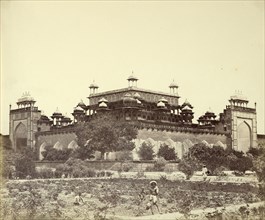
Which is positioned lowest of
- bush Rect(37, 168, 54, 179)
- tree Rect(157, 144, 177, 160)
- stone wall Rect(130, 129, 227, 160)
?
bush Rect(37, 168, 54, 179)

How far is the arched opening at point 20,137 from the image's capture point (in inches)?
369

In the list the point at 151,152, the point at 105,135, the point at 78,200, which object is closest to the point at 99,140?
the point at 105,135

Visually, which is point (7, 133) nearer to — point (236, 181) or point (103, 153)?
point (103, 153)

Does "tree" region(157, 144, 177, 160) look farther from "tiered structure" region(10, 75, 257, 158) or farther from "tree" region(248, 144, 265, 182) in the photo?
"tree" region(248, 144, 265, 182)

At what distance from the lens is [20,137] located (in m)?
10.2

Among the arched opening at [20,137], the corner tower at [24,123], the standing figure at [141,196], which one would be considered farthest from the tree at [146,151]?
the standing figure at [141,196]

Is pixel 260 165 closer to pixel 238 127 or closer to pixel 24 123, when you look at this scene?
pixel 24 123

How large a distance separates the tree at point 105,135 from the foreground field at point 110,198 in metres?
2.36

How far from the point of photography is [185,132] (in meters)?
13.9

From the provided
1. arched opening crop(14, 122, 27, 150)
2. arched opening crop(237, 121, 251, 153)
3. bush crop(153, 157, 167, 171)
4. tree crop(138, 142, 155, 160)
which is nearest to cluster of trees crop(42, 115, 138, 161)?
tree crop(138, 142, 155, 160)

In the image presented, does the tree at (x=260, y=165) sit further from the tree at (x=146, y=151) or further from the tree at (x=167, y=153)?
the tree at (x=146, y=151)

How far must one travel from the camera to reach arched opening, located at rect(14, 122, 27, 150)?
369 inches

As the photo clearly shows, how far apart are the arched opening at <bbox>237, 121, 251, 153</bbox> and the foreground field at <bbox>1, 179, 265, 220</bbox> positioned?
2523 mm

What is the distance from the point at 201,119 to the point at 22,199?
278 inches
